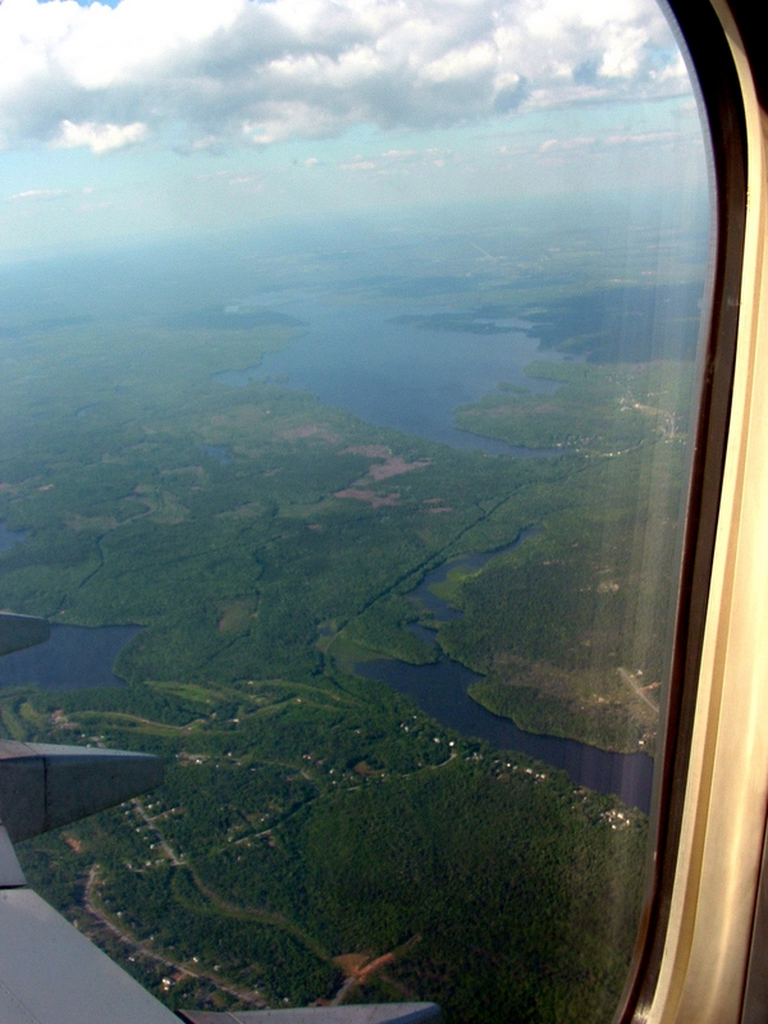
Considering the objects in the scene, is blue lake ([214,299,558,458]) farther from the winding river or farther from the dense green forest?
the winding river

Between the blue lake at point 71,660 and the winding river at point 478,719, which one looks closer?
the winding river at point 478,719

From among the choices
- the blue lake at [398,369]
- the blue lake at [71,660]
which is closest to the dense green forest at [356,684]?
the blue lake at [71,660]

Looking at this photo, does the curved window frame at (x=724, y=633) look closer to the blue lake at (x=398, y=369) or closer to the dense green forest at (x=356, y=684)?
the dense green forest at (x=356, y=684)

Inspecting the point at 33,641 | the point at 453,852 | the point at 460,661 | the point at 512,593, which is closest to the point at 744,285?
the point at 33,641

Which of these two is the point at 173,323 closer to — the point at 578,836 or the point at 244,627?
the point at 244,627

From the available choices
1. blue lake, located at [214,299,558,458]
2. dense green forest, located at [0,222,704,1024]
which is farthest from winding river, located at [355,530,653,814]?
blue lake, located at [214,299,558,458]
